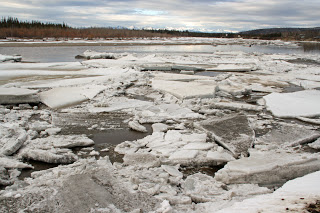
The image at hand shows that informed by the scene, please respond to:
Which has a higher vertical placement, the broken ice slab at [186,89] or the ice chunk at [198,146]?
the broken ice slab at [186,89]

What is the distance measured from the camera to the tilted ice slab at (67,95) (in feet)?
16.4

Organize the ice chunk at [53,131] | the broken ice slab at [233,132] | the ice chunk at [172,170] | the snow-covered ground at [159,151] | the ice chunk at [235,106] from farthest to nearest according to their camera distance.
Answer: the ice chunk at [235,106], the ice chunk at [53,131], the broken ice slab at [233,132], the ice chunk at [172,170], the snow-covered ground at [159,151]

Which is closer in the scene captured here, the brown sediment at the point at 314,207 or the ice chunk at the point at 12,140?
the brown sediment at the point at 314,207

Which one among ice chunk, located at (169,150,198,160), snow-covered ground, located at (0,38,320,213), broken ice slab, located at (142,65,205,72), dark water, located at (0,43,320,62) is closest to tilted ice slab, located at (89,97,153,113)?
snow-covered ground, located at (0,38,320,213)

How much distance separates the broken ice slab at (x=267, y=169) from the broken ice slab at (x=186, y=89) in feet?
9.79

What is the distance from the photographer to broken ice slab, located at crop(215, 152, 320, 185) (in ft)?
8.04

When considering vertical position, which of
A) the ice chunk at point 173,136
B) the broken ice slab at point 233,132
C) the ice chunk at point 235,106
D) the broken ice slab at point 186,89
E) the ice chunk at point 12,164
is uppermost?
the broken ice slab at point 186,89

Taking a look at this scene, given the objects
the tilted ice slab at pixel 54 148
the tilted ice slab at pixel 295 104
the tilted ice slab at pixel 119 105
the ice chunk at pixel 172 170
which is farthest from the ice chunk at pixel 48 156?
the tilted ice slab at pixel 295 104

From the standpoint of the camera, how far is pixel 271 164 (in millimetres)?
2580

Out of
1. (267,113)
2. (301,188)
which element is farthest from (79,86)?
(301,188)

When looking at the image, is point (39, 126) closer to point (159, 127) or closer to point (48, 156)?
point (48, 156)

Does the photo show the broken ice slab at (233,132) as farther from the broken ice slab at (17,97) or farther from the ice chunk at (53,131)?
the broken ice slab at (17,97)

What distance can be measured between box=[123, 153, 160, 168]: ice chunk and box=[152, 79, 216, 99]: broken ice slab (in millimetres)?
2760

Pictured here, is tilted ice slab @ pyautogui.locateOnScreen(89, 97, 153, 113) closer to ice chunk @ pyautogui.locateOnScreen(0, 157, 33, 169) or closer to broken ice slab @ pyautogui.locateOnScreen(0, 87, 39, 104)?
broken ice slab @ pyautogui.locateOnScreen(0, 87, 39, 104)
